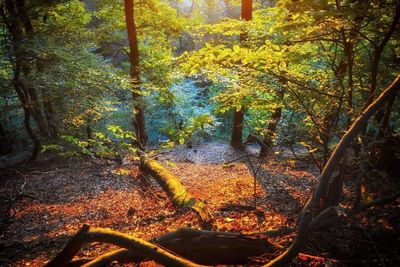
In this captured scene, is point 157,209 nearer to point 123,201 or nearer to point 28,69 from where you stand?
point 123,201

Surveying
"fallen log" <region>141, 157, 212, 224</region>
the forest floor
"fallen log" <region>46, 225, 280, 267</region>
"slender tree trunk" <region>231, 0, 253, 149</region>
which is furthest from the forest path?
"slender tree trunk" <region>231, 0, 253, 149</region>

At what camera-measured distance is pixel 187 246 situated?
13.8ft

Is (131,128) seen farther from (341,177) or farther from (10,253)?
(341,177)

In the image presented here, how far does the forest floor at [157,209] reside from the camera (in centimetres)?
395

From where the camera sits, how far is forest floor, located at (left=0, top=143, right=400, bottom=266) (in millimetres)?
3953

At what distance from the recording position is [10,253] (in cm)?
575

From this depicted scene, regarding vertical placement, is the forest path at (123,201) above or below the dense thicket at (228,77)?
below

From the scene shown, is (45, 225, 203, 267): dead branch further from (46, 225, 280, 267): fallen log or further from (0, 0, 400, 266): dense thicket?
(0, 0, 400, 266): dense thicket

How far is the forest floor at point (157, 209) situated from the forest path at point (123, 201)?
2 cm

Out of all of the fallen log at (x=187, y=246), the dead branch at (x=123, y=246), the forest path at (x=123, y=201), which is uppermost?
the dead branch at (x=123, y=246)

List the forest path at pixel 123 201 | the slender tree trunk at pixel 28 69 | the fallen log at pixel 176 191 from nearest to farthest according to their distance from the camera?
the forest path at pixel 123 201 → the fallen log at pixel 176 191 → the slender tree trunk at pixel 28 69

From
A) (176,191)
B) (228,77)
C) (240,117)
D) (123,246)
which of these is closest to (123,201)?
(176,191)

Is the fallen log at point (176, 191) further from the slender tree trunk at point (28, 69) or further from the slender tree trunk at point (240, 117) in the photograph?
the slender tree trunk at point (28, 69)

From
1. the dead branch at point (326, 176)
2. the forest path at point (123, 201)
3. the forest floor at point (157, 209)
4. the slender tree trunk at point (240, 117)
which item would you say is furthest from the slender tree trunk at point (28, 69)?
the dead branch at point (326, 176)
